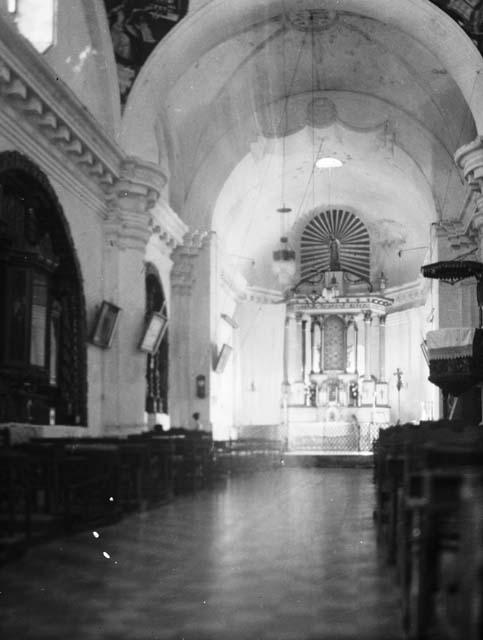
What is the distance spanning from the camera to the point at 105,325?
11781 millimetres

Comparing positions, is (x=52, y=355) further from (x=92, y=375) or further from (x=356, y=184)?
(x=356, y=184)

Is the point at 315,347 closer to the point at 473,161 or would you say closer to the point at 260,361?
the point at 260,361

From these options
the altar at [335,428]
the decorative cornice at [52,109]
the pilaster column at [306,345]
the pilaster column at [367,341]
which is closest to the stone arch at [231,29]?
the decorative cornice at [52,109]

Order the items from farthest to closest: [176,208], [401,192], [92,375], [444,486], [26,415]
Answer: [401,192] → [176,208] → [92,375] → [26,415] → [444,486]

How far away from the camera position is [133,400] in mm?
12344

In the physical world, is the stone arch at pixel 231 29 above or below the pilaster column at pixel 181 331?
above

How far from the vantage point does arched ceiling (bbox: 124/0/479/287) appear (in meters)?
13.4

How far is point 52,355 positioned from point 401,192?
12.2m

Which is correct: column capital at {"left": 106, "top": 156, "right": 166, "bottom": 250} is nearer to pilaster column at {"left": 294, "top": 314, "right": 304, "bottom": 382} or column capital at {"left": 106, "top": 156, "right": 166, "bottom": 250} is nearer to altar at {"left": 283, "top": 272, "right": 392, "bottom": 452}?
altar at {"left": 283, "top": 272, "right": 392, "bottom": 452}

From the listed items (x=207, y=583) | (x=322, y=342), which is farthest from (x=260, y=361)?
(x=207, y=583)

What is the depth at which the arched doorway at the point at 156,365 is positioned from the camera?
14.9 meters

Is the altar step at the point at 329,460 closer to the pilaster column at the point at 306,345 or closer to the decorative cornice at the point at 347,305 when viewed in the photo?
the pilaster column at the point at 306,345

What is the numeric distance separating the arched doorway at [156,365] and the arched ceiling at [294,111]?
85.8 inches

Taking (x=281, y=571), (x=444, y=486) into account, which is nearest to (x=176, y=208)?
(x=281, y=571)
